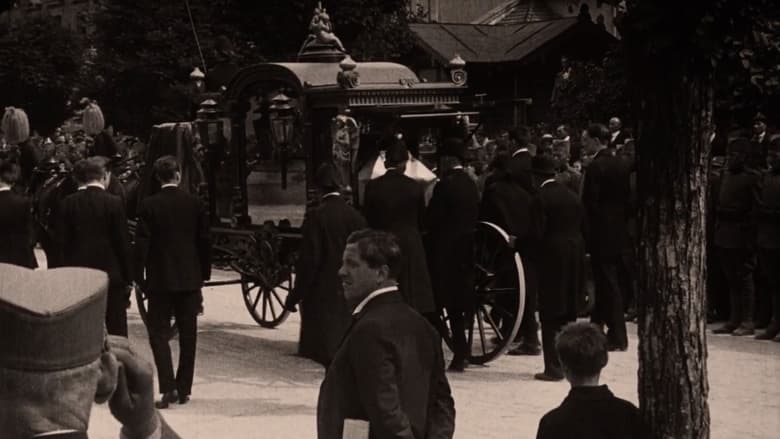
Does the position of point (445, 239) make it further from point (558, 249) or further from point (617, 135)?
point (617, 135)

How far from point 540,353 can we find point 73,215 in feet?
13.9

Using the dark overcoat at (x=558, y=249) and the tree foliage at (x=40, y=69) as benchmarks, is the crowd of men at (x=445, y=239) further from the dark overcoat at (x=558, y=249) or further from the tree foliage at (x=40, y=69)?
the tree foliage at (x=40, y=69)

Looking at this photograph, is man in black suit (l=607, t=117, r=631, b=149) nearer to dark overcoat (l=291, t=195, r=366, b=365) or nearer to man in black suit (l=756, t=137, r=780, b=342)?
man in black suit (l=756, t=137, r=780, b=342)

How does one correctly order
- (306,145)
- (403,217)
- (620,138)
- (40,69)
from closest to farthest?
(403,217)
(306,145)
(620,138)
(40,69)

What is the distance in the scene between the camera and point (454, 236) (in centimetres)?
1141

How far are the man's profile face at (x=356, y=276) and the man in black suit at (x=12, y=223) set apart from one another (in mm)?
7045

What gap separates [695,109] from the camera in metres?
5.88

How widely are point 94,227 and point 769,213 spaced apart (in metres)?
5.77

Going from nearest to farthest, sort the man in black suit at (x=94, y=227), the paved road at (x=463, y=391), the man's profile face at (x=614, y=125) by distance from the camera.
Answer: the paved road at (x=463, y=391)
the man in black suit at (x=94, y=227)
the man's profile face at (x=614, y=125)

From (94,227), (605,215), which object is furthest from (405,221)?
(605,215)

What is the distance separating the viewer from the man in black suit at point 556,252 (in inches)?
444

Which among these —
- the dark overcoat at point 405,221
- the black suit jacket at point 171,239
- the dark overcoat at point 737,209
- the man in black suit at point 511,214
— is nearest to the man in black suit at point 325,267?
the dark overcoat at point 405,221

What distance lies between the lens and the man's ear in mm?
2893

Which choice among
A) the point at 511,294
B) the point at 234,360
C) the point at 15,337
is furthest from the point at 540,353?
the point at 15,337
